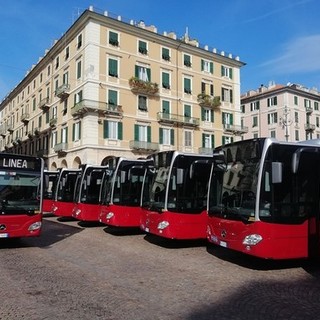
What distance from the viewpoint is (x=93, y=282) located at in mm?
7402

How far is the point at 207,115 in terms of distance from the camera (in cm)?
4825

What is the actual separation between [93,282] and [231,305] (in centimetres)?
261

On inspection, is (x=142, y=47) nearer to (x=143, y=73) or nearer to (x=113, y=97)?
(x=143, y=73)

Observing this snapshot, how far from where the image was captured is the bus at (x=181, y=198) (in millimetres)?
11250

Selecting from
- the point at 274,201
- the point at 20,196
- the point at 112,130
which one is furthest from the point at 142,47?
the point at 274,201

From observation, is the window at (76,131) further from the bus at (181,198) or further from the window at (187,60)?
the bus at (181,198)

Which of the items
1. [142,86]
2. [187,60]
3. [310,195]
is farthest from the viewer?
[187,60]

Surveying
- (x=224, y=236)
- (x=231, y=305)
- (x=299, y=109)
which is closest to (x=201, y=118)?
(x=299, y=109)

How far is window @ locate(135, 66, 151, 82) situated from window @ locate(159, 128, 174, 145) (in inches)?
219

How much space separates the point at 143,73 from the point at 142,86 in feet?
5.89

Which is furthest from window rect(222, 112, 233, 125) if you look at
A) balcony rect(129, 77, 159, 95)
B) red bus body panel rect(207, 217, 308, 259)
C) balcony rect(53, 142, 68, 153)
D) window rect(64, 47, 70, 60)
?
red bus body panel rect(207, 217, 308, 259)

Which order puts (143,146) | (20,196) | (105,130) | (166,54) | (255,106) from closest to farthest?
(20,196) < (105,130) < (143,146) < (166,54) < (255,106)

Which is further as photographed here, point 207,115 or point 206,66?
point 206,66

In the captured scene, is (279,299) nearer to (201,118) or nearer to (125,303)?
(125,303)
